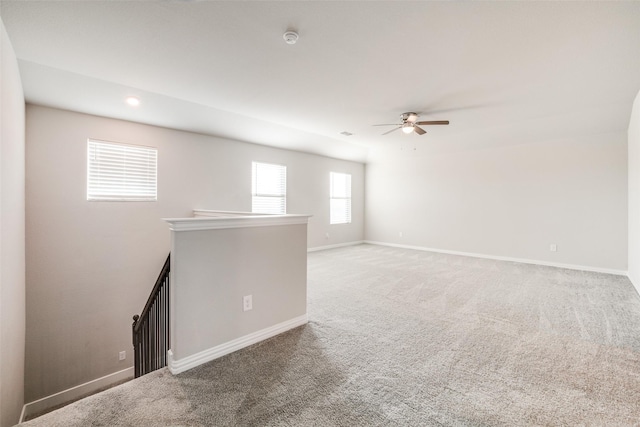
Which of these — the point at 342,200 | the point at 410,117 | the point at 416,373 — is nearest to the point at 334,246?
the point at 342,200

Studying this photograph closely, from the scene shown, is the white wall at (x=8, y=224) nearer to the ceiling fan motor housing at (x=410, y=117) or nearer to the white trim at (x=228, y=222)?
the white trim at (x=228, y=222)

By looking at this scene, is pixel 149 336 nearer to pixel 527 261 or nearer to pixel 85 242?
pixel 85 242

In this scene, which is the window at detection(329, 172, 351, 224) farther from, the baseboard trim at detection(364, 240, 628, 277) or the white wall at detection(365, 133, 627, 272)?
the baseboard trim at detection(364, 240, 628, 277)

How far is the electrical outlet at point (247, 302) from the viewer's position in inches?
92.4

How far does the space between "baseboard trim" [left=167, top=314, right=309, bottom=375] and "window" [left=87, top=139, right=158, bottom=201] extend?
3206 mm

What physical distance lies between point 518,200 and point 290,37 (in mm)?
5812

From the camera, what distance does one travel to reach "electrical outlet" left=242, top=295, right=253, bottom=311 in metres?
2.35

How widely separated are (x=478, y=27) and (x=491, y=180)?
4.83m

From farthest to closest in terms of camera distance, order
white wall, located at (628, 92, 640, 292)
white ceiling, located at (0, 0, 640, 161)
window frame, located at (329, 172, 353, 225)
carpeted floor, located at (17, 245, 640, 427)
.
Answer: window frame, located at (329, 172, 353, 225) < white wall, located at (628, 92, 640, 292) < white ceiling, located at (0, 0, 640, 161) < carpeted floor, located at (17, 245, 640, 427)

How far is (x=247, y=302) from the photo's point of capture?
7.77ft

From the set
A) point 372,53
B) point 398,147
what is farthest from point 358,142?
point 372,53

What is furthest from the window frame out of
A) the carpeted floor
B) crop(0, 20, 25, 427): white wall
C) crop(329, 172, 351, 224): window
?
crop(0, 20, 25, 427): white wall

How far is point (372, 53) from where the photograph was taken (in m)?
2.67

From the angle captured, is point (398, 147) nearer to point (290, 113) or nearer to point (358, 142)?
point (358, 142)
